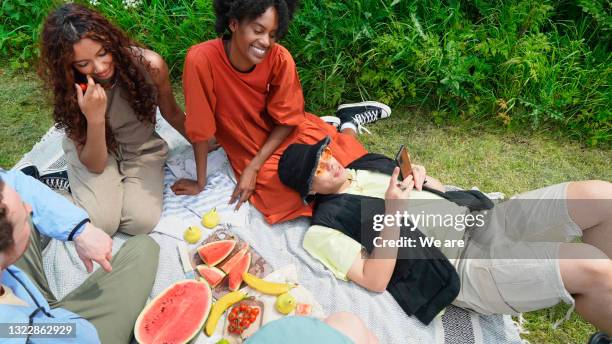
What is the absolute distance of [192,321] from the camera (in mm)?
2746

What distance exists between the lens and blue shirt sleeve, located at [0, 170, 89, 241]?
247cm

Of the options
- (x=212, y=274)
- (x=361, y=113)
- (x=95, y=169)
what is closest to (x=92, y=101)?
(x=95, y=169)

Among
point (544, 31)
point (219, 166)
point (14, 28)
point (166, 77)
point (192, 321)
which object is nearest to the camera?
point (192, 321)

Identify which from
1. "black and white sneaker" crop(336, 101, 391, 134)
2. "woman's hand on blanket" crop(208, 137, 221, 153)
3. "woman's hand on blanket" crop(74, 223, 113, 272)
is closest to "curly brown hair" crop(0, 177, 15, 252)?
"woman's hand on blanket" crop(74, 223, 113, 272)

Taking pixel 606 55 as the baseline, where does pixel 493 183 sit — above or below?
below

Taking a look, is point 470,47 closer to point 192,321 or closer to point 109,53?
point 109,53

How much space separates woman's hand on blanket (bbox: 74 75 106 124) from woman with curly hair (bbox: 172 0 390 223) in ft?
1.94

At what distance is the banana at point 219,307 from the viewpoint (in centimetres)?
278

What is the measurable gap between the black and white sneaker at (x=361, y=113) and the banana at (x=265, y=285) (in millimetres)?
1811

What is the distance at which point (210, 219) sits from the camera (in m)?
3.41

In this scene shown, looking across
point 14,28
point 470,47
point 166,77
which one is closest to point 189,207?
point 166,77

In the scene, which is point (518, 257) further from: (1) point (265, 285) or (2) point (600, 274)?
(1) point (265, 285)

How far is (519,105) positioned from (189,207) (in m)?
3.25

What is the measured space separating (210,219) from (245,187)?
0.36m
